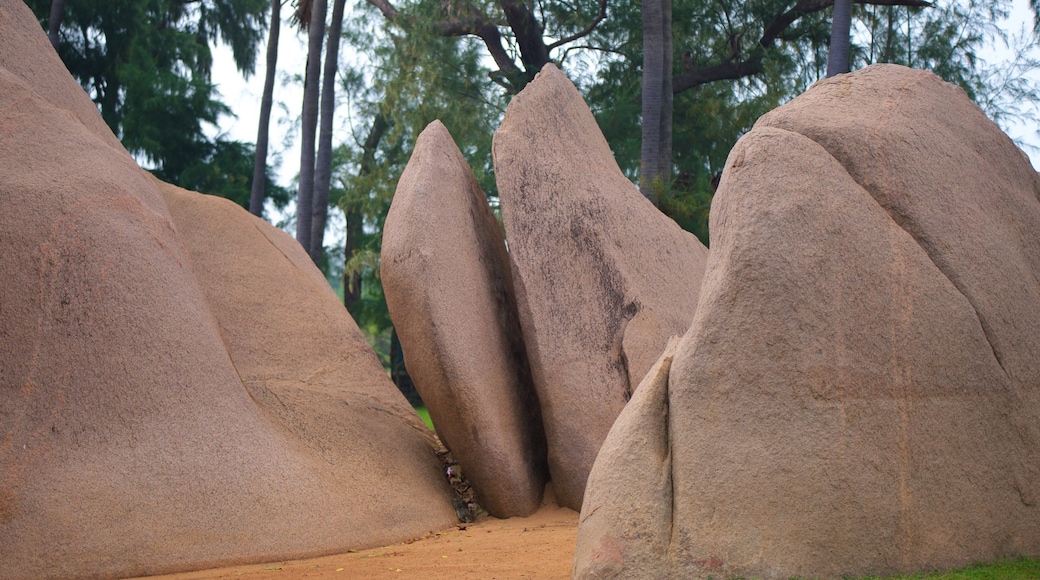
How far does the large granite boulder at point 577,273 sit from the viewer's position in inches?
300

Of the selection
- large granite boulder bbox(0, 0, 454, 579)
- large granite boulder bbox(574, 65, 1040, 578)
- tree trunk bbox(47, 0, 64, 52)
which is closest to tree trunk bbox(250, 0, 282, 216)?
tree trunk bbox(47, 0, 64, 52)

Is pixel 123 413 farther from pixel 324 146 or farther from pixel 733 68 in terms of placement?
pixel 733 68

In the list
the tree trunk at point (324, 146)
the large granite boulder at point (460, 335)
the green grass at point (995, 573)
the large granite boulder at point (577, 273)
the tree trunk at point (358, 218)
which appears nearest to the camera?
the green grass at point (995, 573)

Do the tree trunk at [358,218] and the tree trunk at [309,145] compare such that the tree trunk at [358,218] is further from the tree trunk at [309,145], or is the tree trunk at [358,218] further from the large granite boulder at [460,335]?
the large granite boulder at [460,335]

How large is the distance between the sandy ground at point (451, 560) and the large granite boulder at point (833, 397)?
106 cm

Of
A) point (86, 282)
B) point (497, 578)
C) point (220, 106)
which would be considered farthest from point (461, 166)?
point (220, 106)

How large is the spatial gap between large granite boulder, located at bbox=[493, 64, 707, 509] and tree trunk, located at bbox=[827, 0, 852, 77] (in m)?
4.87

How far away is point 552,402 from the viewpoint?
7.56 metres

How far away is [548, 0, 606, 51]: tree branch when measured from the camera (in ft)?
57.8

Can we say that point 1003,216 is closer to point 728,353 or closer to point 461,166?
point 728,353

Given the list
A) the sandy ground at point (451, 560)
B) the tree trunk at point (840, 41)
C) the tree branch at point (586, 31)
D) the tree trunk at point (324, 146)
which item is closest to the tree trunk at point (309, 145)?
the tree trunk at point (324, 146)

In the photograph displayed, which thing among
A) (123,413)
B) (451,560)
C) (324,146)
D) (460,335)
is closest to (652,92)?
(324,146)

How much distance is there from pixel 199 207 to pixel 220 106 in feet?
42.0

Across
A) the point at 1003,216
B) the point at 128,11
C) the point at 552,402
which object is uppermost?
the point at 128,11
